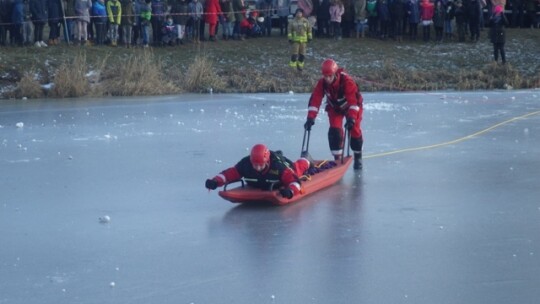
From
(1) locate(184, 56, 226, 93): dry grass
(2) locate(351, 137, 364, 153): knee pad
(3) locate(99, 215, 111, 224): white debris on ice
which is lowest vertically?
(1) locate(184, 56, 226, 93): dry grass

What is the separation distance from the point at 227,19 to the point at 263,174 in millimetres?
19806

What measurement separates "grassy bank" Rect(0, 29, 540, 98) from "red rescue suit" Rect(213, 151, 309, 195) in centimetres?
1288

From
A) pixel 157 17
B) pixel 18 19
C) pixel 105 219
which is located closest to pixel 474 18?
pixel 157 17

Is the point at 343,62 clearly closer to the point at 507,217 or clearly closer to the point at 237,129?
the point at 237,129

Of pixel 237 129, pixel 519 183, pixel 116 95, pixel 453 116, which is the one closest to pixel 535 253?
pixel 519 183

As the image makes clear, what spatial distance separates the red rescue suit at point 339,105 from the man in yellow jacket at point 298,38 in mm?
14005

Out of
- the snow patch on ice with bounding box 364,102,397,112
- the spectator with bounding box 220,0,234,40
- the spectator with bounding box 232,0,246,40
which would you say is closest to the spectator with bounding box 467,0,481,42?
the spectator with bounding box 232,0,246,40

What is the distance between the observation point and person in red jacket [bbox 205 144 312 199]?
403 inches

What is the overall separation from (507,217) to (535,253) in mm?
1407

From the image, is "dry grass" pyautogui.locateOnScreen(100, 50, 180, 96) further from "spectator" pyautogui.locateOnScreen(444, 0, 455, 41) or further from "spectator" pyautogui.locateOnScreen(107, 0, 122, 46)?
"spectator" pyautogui.locateOnScreen(444, 0, 455, 41)

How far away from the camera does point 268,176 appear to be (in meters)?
10.4

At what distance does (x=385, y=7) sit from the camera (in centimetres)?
3000

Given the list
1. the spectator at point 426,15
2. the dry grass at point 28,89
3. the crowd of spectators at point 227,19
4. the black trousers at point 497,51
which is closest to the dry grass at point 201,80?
the dry grass at point 28,89

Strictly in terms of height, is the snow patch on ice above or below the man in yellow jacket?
below
